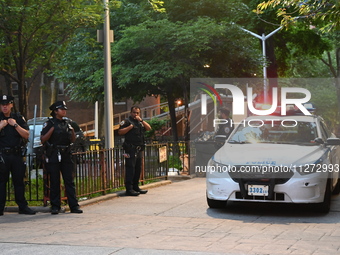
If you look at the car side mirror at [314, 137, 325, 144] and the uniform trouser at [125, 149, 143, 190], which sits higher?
the car side mirror at [314, 137, 325, 144]

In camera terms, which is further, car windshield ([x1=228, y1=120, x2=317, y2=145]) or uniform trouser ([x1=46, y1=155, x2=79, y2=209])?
car windshield ([x1=228, y1=120, x2=317, y2=145])

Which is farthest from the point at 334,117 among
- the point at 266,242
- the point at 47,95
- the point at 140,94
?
the point at 266,242

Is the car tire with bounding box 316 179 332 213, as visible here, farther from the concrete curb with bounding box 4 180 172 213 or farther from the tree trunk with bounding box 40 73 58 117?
the tree trunk with bounding box 40 73 58 117

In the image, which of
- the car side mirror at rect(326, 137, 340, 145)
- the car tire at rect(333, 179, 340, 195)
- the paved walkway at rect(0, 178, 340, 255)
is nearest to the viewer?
the paved walkway at rect(0, 178, 340, 255)

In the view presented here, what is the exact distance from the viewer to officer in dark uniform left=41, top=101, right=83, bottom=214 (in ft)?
35.2

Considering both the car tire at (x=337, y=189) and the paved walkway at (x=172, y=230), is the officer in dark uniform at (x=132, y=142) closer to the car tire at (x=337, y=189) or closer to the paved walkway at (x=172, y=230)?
the paved walkway at (x=172, y=230)

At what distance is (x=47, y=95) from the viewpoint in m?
38.2

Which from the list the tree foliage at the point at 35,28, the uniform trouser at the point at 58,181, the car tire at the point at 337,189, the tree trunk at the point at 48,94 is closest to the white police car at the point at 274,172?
Result: the car tire at the point at 337,189

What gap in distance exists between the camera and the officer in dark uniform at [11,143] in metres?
10.5

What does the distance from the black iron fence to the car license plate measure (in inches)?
130

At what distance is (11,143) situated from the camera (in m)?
10.6

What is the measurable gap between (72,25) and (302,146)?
546 centimetres

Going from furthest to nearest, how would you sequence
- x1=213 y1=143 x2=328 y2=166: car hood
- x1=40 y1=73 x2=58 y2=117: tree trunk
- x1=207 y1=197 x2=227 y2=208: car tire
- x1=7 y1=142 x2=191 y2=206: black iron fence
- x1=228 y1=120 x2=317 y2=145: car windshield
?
x1=40 y1=73 x2=58 y2=117: tree trunk, x1=7 y1=142 x2=191 y2=206: black iron fence, x1=228 y1=120 x2=317 y2=145: car windshield, x1=207 y1=197 x2=227 y2=208: car tire, x1=213 y1=143 x2=328 y2=166: car hood

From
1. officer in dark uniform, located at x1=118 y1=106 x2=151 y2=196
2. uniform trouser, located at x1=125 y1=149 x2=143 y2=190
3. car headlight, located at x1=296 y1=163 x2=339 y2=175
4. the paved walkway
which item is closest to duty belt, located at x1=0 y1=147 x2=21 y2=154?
the paved walkway
